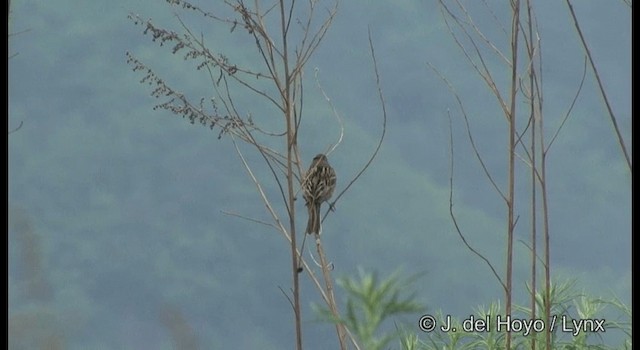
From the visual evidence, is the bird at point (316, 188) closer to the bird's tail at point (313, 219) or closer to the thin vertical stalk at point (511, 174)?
the bird's tail at point (313, 219)

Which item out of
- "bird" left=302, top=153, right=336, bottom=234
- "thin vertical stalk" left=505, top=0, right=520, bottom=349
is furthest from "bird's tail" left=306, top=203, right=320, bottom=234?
"thin vertical stalk" left=505, top=0, right=520, bottom=349

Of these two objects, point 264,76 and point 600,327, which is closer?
point 264,76

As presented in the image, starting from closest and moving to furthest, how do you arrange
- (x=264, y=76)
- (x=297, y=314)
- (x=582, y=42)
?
(x=582, y=42) → (x=297, y=314) → (x=264, y=76)

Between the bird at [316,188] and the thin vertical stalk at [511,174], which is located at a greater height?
the bird at [316,188]

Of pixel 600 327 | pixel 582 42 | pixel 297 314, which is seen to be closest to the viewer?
pixel 582 42

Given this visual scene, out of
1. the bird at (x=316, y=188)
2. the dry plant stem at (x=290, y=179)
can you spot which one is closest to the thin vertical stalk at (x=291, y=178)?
the dry plant stem at (x=290, y=179)

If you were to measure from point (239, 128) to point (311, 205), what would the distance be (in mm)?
776

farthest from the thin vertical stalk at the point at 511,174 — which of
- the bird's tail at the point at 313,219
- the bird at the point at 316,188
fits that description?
the bird at the point at 316,188

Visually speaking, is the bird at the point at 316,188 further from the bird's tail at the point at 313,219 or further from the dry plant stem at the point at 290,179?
the dry plant stem at the point at 290,179

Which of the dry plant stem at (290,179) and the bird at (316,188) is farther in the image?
the bird at (316,188)

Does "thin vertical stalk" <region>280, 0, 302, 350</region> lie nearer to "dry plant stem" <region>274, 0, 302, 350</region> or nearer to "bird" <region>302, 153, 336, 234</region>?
"dry plant stem" <region>274, 0, 302, 350</region>
